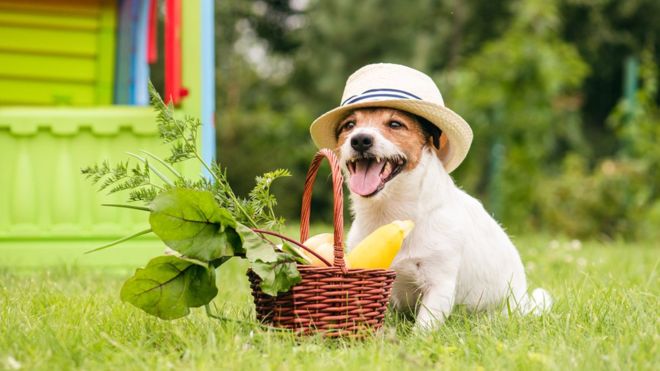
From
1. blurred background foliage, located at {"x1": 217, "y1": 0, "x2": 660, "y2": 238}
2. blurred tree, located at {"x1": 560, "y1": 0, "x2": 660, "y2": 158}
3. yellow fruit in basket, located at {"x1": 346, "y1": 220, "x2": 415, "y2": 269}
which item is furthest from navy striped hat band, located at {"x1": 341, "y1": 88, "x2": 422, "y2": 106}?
blurred tree, located at {"x1": 560, "y1": 0, "x2": 660, "y2": 158}

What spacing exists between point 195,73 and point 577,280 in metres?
2.42

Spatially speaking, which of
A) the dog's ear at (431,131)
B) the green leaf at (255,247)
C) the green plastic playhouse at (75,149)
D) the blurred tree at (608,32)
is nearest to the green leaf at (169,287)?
the green leaf at (255,247)

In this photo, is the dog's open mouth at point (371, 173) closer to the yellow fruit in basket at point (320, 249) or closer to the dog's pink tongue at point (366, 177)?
the dog's pink tongue at point (366, 177)

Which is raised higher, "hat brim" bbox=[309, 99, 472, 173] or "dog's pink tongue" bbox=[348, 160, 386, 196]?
"hat brim" bbox=[309, 99, 472, 173]

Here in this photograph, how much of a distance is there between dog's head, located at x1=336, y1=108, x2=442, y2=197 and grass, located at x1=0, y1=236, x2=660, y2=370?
0.55 metres

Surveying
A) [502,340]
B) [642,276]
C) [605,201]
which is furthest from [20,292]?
[605,201]

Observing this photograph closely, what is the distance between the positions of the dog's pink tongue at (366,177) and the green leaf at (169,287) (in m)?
0.63

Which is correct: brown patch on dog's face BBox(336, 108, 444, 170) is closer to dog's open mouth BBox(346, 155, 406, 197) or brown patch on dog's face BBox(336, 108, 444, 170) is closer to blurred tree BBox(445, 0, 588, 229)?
dog's open mouth BBox(346, 155, 406, 197)

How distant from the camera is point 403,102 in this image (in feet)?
9.60

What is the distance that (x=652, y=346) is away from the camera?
8.02ft

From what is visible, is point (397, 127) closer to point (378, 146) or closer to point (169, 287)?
point (378, 146)

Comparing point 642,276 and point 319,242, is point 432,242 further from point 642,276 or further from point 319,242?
point 642,276

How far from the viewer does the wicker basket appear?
2.62 meters

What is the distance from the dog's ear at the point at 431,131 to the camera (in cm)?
310
